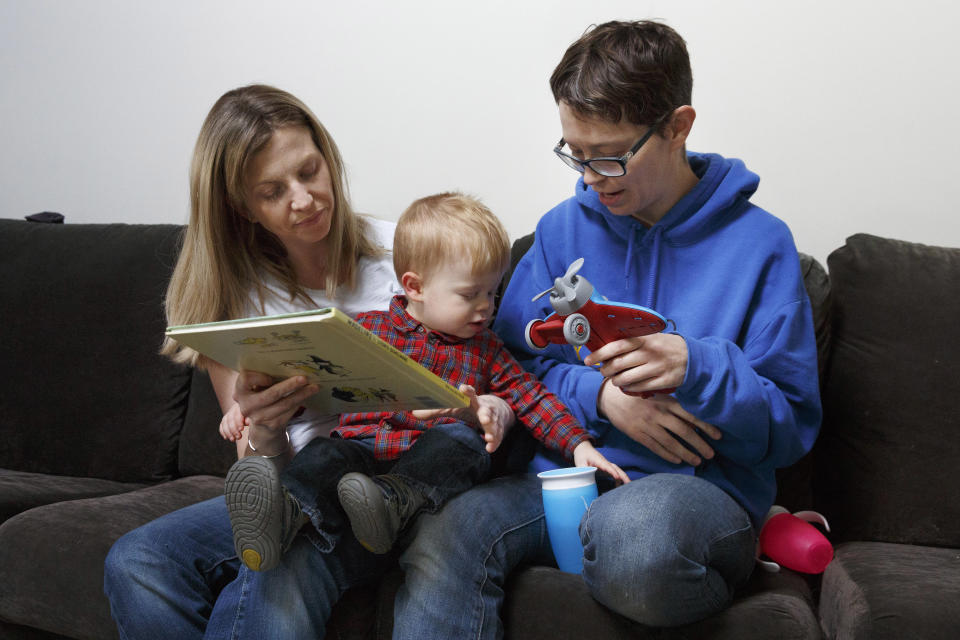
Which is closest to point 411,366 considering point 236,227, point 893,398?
point 236,227

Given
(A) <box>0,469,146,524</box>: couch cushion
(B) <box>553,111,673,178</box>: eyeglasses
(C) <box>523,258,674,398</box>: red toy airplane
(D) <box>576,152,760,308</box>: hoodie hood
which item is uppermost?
(B) <box>553,111,673,178</box>: eyeglasses

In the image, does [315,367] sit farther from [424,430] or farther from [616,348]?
[616,348]

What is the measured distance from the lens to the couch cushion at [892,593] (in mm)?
1179

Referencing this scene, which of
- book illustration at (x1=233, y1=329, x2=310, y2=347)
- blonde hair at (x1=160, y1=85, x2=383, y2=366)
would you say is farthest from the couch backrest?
book illustration at (x1=233, y1=329, x2=310, y2=347)

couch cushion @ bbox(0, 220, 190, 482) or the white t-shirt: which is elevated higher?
the white t-shirt

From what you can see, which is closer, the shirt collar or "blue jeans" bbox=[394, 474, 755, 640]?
"blue jeans" bbox=[394, 474, 755, 640]

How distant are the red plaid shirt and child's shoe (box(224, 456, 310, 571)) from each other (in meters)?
0.26

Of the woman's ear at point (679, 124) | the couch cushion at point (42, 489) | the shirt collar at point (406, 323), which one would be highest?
the woman's ear at point (679, 124)

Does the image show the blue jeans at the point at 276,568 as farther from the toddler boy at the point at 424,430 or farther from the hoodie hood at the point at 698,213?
the hoodie hood at the point at 698,213

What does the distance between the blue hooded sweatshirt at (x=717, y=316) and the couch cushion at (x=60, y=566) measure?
32.0 inches

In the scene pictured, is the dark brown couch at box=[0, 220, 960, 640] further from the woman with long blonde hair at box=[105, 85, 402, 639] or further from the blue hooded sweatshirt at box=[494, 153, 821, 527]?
the blue hooded sweatshirt at box=[494, 153, 821, 527]

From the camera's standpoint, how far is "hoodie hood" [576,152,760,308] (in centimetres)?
151

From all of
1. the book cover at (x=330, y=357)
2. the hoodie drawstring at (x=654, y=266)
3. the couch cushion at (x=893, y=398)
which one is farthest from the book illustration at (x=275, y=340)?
the couch cushion at (x=893, y=398)

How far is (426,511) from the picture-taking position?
138cm
